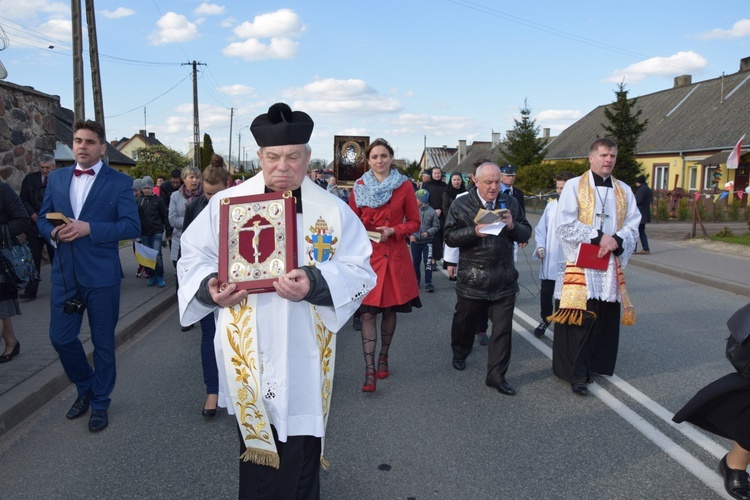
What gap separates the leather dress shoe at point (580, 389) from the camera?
507cm

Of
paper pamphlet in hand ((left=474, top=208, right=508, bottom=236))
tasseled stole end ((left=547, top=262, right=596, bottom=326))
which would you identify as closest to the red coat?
paper pamphlet in hand ((left=474, top=208, right=508, bottom=236))

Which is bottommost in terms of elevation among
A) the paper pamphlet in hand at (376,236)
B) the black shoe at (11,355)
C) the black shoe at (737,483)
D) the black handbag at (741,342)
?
the black shoe at (11,355)

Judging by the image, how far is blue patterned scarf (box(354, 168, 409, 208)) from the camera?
5.35m

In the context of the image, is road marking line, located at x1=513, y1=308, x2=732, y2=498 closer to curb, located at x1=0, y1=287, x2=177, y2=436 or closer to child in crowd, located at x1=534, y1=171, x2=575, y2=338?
child in crowd, located at x1=534, y1=171, x2=575, y2=338

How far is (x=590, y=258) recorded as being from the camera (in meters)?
5.00

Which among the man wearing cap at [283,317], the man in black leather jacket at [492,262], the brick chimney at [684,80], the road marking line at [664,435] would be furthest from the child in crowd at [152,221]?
the brick chimney at [684,80]

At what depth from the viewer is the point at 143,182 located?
10.4m

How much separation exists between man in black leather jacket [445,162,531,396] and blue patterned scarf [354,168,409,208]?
23.5 inches

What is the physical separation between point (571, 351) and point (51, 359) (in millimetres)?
4828

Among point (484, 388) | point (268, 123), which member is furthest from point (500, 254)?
point (268, 123)

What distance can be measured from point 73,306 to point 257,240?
2.46m

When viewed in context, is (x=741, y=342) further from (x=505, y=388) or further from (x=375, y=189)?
(x=375, y=189)

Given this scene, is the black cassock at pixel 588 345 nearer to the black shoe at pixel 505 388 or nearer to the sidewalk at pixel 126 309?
the black shoe at pixel 505 388

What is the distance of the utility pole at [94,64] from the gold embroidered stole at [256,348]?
13.7 meters
